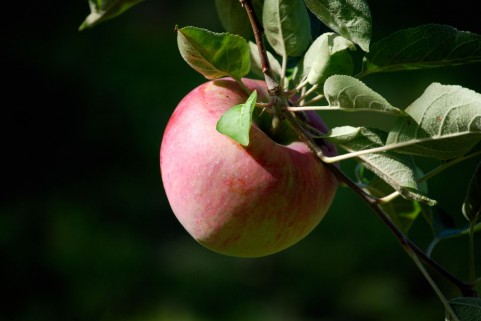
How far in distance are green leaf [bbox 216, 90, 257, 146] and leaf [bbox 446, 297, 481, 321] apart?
28cm

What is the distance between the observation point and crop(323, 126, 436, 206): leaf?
1.88 feet

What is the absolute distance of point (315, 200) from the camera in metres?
0.65

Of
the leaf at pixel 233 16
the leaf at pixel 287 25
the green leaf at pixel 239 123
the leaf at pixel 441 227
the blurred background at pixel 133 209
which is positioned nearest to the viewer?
the green leaf at pixel 239 123

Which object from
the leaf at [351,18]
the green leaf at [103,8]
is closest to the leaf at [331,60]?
the leaf at [351,18]

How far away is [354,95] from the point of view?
541 millimetres

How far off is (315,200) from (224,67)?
146 mm

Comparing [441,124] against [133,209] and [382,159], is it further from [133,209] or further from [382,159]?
[133,209]

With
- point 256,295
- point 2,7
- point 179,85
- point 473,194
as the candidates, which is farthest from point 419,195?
point 2,7

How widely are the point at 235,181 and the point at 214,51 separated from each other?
0.36ft

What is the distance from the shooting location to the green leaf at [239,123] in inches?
20.7

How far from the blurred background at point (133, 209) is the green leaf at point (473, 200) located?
137 cm

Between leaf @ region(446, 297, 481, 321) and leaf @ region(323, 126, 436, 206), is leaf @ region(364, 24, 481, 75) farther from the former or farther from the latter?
leaf @ region(446, 297, 481, 321)

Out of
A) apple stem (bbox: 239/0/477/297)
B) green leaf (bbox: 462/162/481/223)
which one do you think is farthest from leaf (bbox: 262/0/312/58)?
green leaf (bbox: 462/162/481/223)

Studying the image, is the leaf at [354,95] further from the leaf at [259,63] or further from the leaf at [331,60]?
the leaf at [259,63]
